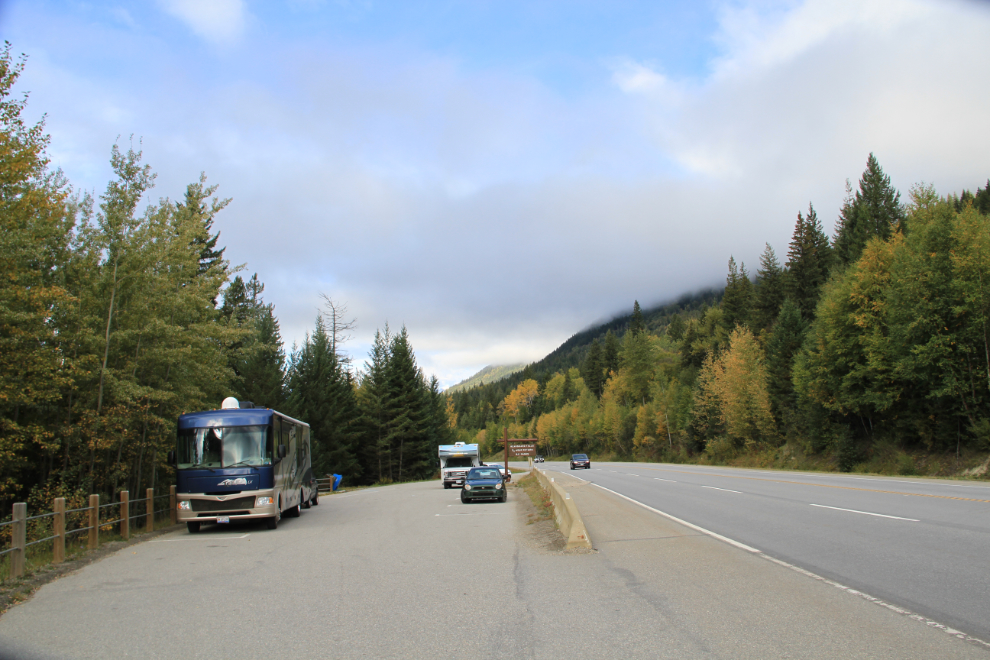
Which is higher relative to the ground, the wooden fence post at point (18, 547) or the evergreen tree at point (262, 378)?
the evergreen tree at point (262, 378)

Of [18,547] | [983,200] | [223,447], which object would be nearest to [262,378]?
[223,447]

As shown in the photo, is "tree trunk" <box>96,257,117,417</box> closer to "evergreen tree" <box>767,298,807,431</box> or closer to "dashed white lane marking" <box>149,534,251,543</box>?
"dashed white lane marking" <box>149,534,251,543</box>

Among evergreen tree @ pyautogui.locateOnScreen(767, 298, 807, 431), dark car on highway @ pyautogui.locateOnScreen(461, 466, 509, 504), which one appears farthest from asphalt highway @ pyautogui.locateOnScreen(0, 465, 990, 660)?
evergreen tree @ pyautogui.locateOnScreen(767, 298, 807, 431)

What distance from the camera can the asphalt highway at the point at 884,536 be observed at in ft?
22.0

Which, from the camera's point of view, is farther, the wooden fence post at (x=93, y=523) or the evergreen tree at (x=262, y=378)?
the evergreen tree at (x=262, y=378)

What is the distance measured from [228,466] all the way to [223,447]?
21.8 inches

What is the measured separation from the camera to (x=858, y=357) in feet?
138

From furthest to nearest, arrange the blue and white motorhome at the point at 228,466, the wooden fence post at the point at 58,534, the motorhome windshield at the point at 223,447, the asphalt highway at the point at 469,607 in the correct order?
the motorhome windshield at the point at 223,447
the blue and white motorhome at the point at 228,466
the wooden fence post at the point at 58,534
the asphalt highway at the point at 469,607

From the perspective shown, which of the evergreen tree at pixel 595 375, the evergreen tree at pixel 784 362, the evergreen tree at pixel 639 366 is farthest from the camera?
the evergreen tree at pixel 595 375

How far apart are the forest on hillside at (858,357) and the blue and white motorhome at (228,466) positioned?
1258 inches

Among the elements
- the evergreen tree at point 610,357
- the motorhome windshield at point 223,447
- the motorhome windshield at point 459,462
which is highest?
the evergreen tree at point 610,357

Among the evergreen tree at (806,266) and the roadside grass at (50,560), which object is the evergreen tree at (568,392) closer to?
the evergreen tree at (806,266)

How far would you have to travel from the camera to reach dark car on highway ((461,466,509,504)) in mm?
25703

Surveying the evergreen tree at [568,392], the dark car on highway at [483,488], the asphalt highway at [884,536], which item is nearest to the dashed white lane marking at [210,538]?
the asphalt highway at [884,536]
